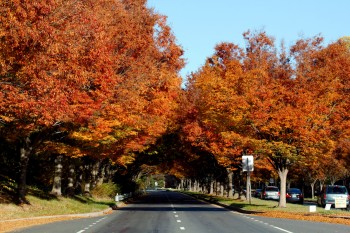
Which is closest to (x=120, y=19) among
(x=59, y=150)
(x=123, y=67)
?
(x=123, y=67)

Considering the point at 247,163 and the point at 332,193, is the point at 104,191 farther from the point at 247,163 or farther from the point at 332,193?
the point at 332,193

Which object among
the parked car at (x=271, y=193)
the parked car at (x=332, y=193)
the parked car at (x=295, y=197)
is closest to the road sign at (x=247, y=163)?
the parked car at (x=332, y=193)

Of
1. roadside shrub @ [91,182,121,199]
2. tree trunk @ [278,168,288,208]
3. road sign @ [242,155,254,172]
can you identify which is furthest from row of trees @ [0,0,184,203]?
tree trunk @ [278,168,288,208]

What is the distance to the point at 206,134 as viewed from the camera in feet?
158

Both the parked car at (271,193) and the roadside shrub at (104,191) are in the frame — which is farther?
the parked car at (271,193)

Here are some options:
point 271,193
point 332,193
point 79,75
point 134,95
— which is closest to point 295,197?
point 271,193

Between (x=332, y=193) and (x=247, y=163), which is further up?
(x=247, y=163)

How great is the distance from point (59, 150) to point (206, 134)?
19148 mm

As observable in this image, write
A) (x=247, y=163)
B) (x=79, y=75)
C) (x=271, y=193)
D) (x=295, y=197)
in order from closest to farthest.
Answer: (x=79, y=75)
(x=247, y=163)
(x=295, y=197)
(x=271, y=193)

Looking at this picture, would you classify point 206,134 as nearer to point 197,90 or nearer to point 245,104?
point 197,90

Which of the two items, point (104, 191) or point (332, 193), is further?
point (104, 191)

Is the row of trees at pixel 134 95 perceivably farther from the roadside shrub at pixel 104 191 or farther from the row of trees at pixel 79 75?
the roadside shrub at pixel 104 191

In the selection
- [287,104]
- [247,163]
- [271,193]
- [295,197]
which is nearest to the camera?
[287,104]

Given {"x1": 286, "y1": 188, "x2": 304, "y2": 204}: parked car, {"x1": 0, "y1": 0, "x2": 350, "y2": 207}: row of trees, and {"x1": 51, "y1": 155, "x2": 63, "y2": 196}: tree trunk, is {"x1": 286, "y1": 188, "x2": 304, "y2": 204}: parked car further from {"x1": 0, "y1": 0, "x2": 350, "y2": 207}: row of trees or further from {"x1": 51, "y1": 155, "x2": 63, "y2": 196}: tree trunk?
{"x1": 51, "y1": 155, "x2": 63, "y2": 196}: tree trunk
